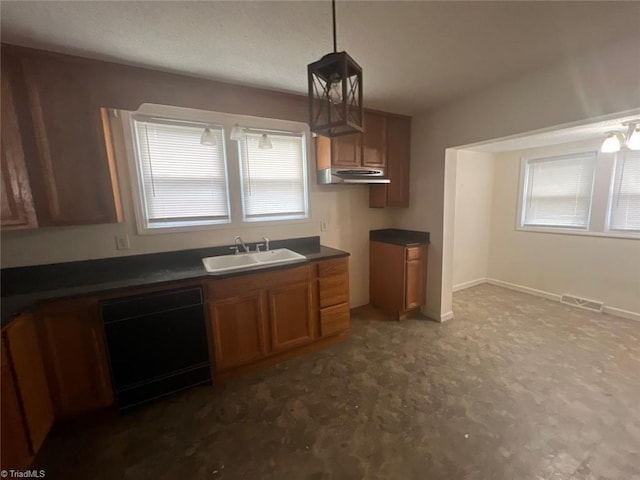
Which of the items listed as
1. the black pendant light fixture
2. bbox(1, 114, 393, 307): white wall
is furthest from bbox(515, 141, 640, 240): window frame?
the black pendant light fixture

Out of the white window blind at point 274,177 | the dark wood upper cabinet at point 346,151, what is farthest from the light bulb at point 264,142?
the dark wood upper cabinet at point 346,151

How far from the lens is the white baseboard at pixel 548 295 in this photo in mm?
3129

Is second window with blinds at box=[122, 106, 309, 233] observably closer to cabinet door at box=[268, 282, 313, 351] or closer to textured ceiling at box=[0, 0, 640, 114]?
textured ceiling at box=[0, 0, 640, 114]

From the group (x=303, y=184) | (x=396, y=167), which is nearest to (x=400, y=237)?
(x=396, y=167)

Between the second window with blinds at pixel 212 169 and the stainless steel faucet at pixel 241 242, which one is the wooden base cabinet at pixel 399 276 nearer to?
the second window with blinds at pixel 212 169

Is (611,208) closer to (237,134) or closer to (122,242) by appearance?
(237,134)

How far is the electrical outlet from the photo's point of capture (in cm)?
221

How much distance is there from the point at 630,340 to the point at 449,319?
1619 mm

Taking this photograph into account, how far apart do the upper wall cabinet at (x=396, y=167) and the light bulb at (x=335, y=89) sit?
2.16 metres

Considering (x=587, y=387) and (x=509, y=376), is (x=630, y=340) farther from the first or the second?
(x=509, y=376)

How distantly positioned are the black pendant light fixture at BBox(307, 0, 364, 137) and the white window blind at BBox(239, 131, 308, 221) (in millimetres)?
1625

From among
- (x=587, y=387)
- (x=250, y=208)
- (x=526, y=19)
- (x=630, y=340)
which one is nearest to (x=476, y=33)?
(x=526, y=19)

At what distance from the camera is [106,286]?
178 centimetres
